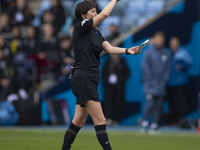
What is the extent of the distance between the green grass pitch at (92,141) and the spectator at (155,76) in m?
0.88

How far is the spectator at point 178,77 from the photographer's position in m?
14.5

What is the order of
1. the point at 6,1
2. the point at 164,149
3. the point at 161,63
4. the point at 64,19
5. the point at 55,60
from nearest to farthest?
1. the point at 164,149
2. the point at 161,63
3. the point at 55,60
4. the point at 64,19
5. the point at 6,1

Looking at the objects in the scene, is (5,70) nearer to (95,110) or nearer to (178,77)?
(178,77)

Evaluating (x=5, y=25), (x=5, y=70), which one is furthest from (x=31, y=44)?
(x=5, y=25)

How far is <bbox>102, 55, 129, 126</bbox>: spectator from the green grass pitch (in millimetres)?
2080

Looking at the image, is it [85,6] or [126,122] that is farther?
[126,122]

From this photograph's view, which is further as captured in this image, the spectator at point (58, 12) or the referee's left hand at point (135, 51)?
the spectator at point (58, 12)

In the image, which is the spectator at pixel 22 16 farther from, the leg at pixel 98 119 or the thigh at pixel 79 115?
the leg at pixel 98 119

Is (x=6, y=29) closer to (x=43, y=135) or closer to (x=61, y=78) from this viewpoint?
(x=61, y=78)

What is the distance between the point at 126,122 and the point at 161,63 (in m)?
2.89

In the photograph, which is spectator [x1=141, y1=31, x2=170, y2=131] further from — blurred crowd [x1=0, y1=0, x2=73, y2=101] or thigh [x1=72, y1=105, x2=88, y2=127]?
thigh [x1=72, y1=105, x2=88, y2=127]

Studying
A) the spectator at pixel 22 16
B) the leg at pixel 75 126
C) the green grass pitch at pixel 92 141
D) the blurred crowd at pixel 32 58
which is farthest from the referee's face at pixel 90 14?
the spectator at pixel 22 16

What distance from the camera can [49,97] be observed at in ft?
51.3

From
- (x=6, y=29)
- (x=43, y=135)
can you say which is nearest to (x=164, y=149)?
(x=43, y=135)
